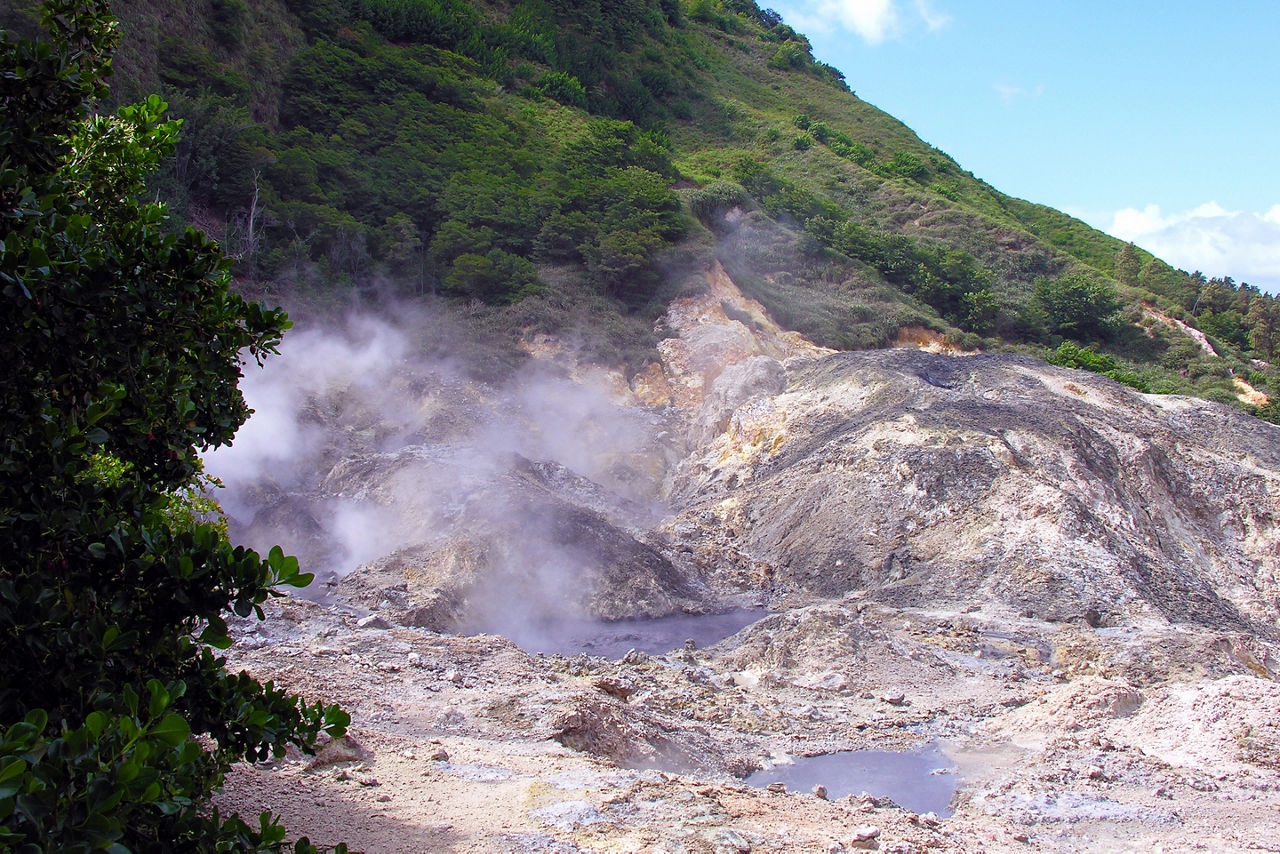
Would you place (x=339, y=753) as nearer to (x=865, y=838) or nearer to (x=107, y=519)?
(x=865, y=838)

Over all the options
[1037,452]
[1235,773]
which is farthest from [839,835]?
[1037,452]

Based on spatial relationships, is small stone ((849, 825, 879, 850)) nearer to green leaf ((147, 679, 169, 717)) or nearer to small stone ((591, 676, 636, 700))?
small stone ((591, 676, 636, 700))

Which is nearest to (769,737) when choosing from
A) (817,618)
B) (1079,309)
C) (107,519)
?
(817,618)

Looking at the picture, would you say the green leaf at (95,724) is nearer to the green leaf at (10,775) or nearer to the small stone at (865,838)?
the green leaf at (10,775)

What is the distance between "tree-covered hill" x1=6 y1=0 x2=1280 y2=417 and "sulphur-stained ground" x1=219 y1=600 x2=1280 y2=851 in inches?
730

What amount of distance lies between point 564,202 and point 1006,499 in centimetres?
2453

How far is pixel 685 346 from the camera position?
33156mm

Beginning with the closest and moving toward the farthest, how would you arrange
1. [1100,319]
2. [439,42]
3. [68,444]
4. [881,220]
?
[68,444]
[1100,319]
[439,42]
[881,220]

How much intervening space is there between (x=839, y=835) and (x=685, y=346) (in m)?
26.3

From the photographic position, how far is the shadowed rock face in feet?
61.6

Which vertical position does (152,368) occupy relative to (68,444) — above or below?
above

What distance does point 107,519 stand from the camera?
3.82m

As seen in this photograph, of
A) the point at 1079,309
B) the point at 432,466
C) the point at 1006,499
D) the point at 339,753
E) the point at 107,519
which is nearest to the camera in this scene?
the point at 107,519

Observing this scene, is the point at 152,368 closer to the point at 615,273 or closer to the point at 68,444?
the point at 68,444
